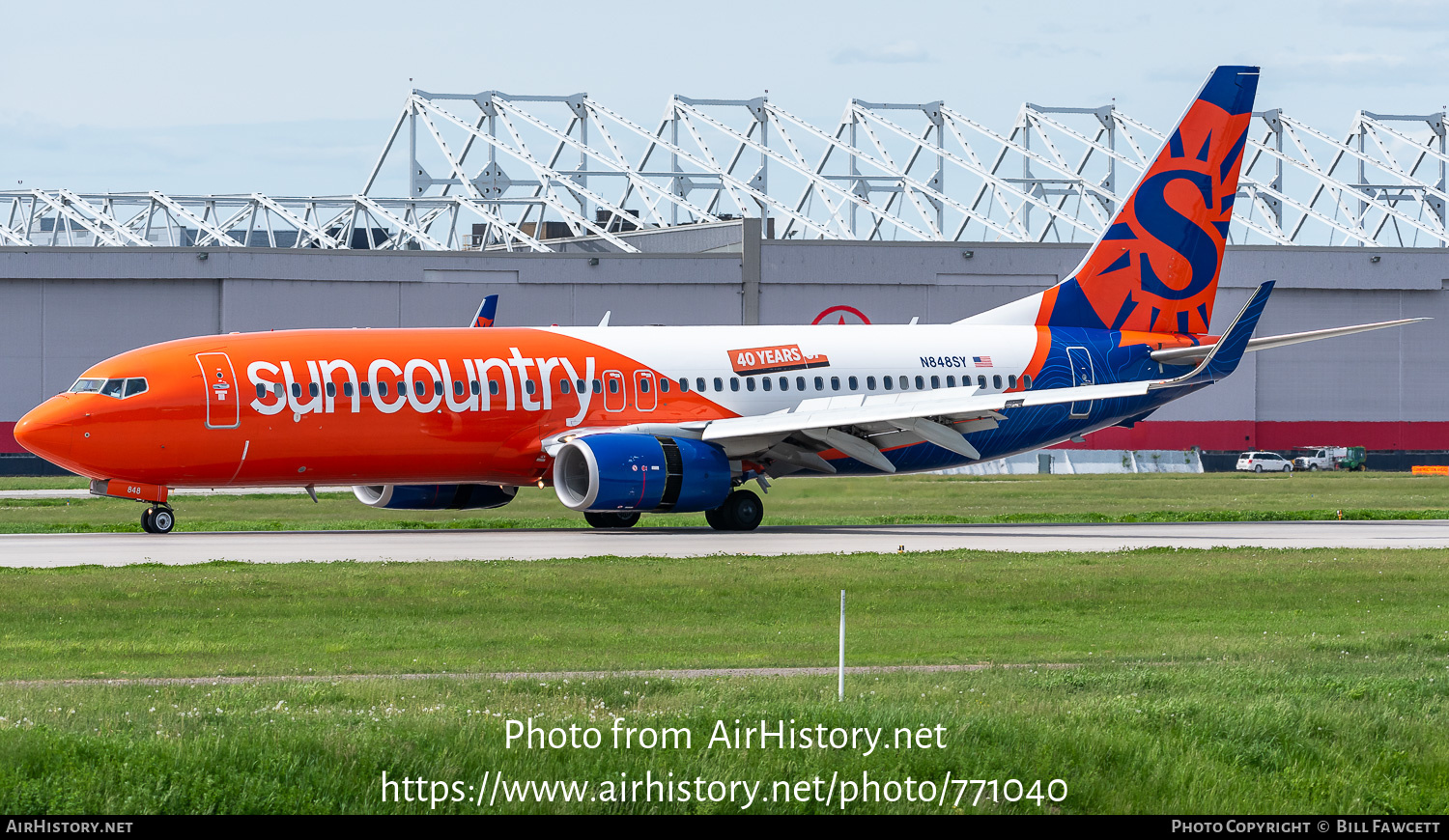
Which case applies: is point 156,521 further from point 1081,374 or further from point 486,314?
point 1081,374

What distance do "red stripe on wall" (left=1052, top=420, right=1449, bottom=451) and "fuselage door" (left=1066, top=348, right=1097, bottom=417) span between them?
128 ft

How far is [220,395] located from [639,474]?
25.6ft

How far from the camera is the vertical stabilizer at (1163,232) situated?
37.9 metres

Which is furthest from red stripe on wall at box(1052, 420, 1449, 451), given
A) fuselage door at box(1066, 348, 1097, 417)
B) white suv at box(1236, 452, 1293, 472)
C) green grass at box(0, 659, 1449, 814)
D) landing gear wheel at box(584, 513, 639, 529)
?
green grass at box(0, 659, 1449, 814)

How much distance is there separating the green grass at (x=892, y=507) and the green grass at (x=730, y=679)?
11.8 m

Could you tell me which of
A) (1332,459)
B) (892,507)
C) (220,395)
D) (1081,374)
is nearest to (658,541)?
(220,395)

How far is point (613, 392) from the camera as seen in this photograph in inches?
1316

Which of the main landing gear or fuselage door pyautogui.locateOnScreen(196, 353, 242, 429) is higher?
fuselage door pyautogui.locateOnScreen(196, 353, 242, 429)

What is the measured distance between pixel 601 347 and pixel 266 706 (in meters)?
21.9

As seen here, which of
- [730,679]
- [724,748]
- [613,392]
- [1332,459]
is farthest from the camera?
[1332,459]

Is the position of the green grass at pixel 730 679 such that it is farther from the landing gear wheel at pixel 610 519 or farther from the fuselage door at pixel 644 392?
the landing gear wheel at pixel 610 519

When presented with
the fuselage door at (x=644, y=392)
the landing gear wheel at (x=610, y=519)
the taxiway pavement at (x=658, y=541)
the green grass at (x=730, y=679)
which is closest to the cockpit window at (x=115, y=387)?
the taxiway pavement at (x=658, y=541)

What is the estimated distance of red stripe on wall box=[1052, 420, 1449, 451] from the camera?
76.7m

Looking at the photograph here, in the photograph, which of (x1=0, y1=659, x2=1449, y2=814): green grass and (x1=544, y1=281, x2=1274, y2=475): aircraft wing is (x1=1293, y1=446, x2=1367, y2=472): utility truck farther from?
(x1=0, y1=659, x2=1449, y2=814): green grass
